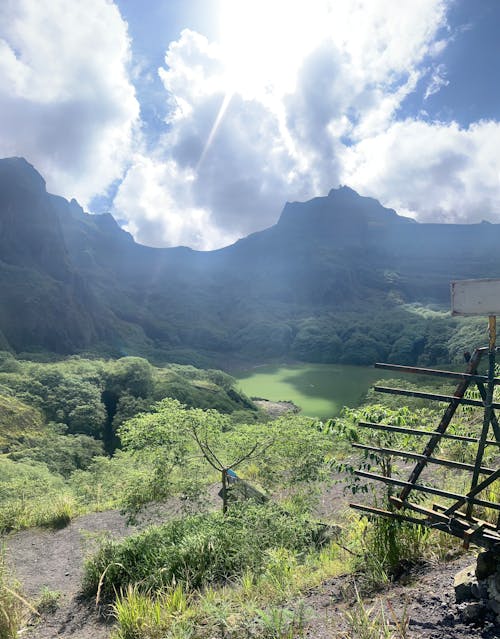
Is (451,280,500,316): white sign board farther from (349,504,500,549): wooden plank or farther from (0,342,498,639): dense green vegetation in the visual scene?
(349,504,500,549): wooden plank

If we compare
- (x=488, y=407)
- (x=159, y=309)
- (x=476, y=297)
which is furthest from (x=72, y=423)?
(x=159, y=309)

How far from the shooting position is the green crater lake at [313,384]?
66938mm

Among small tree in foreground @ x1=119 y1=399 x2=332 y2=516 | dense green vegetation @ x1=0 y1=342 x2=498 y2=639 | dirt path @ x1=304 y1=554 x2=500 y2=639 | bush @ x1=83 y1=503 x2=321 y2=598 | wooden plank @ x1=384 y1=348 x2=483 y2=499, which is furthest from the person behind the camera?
small tree in foreground @ x1=119 y1=399 x2=332 y2=516

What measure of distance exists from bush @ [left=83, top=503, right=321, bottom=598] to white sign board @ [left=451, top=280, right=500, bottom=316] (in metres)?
4.36

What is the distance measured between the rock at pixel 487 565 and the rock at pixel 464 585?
0.11 m

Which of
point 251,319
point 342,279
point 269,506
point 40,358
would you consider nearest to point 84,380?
point 40,358

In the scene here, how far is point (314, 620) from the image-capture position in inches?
146

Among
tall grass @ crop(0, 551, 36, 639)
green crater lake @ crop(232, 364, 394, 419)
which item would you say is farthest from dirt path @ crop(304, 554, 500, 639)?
green crater lake @ crop(232, 364, 394, 419)

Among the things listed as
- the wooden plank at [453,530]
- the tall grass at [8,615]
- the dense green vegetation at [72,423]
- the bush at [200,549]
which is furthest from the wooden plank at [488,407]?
the dense green vegetation at [72,423]

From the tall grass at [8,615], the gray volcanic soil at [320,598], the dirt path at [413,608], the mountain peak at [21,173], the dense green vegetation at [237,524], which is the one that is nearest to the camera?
the dirt path at [413,608]

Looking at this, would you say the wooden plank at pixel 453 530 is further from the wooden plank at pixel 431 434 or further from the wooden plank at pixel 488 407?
the wooden plank at pixel 431 434

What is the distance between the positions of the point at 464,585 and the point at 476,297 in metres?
2.60

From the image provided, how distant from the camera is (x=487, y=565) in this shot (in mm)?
3359

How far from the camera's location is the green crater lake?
66938 millimetres
